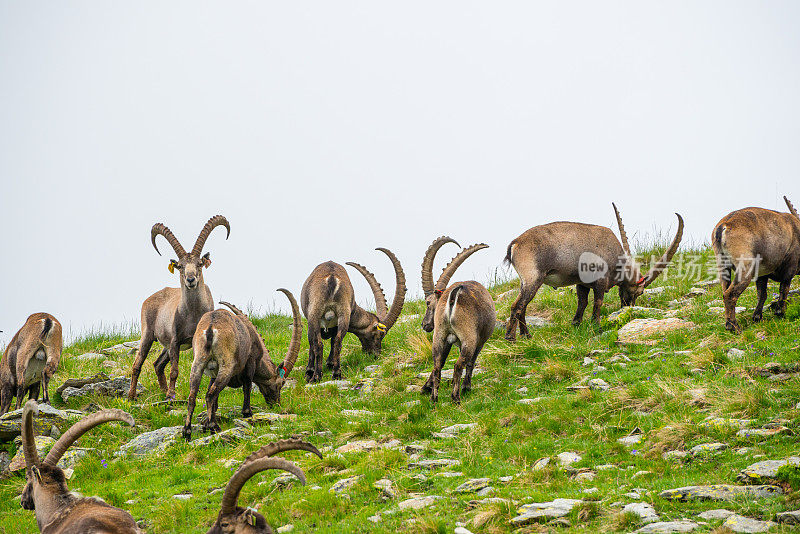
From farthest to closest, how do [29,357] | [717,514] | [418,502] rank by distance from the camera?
1. [29,357]
2. [418,502]
3. [717,514]

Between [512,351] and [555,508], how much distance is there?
7533 mm

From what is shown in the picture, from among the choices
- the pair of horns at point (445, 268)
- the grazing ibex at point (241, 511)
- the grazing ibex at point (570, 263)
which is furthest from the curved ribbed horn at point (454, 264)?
the grazing ibex at point (241, 511)

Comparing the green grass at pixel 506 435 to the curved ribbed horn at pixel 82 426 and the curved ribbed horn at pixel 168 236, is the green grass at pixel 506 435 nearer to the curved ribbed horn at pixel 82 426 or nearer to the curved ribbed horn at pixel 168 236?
the curved ribbed horn at pixel 82 426

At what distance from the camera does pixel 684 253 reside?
20.2m

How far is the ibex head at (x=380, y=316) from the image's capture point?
1766 cm

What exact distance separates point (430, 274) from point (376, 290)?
2.71 meters

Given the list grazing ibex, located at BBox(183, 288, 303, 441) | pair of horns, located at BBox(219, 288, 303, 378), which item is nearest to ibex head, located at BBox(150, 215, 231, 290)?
pair of horns, located at BBox(219, 288, 303, 378)

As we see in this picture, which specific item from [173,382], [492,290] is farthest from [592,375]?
[492,290]

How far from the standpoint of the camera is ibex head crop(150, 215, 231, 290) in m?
14.2

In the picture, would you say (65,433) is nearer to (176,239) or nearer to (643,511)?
(643,511)

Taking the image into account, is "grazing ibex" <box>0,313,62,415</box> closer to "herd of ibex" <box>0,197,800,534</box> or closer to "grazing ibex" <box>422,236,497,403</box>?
"herd of ibex" <box>0,197,800,534</box>

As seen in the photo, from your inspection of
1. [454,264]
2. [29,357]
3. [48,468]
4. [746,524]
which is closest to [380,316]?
[454,264]

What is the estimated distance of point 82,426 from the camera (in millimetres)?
7004

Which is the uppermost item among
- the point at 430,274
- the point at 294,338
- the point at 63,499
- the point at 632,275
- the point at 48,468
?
the point at 430,274
